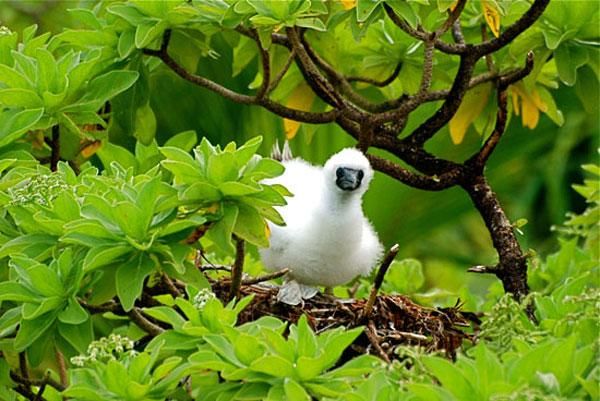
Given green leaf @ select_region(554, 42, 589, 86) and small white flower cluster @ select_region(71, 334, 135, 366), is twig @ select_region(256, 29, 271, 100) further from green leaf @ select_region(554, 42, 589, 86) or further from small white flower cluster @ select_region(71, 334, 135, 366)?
small white flower cluster @ select_region(71, 334, 135, 366)

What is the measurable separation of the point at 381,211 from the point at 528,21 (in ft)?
7.29

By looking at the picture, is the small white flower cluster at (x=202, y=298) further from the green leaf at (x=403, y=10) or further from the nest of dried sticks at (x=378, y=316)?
the green leaf at (x=403, y=10)

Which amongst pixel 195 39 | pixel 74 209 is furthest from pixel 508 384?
pixel 195 39

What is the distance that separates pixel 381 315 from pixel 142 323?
0.72 meters

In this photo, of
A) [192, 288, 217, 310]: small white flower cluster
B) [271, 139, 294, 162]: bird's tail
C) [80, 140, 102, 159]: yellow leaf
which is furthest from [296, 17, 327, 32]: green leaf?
[271, 139, 294, 162]: bird's tail

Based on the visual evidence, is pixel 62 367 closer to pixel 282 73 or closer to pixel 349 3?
pixel 282 73

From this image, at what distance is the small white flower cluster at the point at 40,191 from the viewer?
231 cm

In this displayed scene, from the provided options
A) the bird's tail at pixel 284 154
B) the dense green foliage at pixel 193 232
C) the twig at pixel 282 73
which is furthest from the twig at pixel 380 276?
the bird's tail at pixel 284 154

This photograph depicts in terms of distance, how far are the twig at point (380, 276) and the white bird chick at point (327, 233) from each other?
1.35 feet

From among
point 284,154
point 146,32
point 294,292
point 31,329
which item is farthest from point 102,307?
point 284,154

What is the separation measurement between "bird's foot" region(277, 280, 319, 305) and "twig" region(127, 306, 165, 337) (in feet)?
2.14

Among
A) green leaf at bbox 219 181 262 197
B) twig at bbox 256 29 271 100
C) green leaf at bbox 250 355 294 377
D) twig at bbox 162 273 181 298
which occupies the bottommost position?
twig at bbox 162 273 181 298

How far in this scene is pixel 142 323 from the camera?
2.40m

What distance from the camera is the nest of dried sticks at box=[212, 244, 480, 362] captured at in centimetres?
279
